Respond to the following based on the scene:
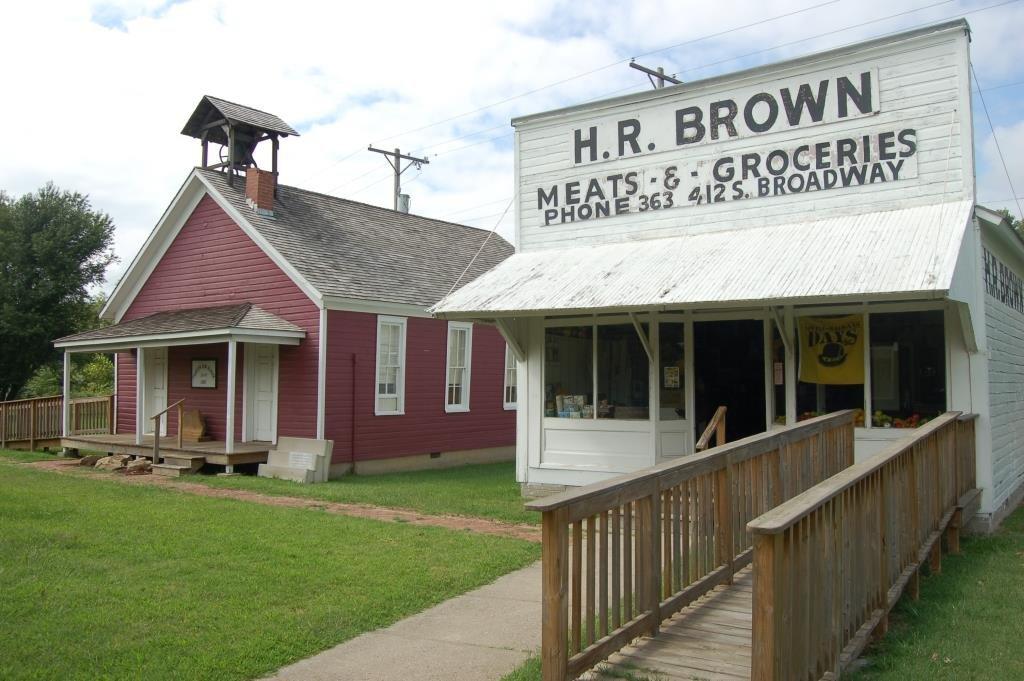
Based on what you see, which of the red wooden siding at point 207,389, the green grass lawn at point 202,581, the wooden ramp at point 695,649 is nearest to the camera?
the wooden ramp at point 695,649

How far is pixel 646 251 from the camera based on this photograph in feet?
39.4

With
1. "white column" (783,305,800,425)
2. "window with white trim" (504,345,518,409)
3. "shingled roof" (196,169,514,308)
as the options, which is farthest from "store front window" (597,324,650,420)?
"window with white trim" (504,345,518,409)

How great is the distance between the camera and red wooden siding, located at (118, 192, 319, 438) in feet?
55.1

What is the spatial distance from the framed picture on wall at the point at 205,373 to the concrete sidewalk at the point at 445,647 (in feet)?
41.6

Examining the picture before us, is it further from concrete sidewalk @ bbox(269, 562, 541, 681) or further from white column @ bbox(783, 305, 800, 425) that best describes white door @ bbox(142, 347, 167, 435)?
concrete sidewalk @ bbox(269, 562, 541, 681)

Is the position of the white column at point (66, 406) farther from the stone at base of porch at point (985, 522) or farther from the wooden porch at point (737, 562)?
the stone at base of porch at point (985, 522)

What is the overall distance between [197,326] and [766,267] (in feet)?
36.1

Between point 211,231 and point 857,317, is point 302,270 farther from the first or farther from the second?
point 857,317

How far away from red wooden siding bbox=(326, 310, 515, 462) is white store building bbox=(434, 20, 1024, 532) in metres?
4.96

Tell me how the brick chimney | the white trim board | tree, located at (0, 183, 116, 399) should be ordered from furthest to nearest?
tree, located at (0, 183, 116, 399) → the brick chimney → the white trim board

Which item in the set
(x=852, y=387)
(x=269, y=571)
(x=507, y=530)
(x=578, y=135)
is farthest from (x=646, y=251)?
(x=269, y=571)

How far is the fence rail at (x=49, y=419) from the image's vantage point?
2077 centimetres

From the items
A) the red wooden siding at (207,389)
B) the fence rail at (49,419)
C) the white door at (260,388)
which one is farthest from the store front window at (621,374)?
the fence rail at (49,419)

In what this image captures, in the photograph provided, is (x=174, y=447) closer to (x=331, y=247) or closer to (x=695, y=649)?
(x=331, y=247)
